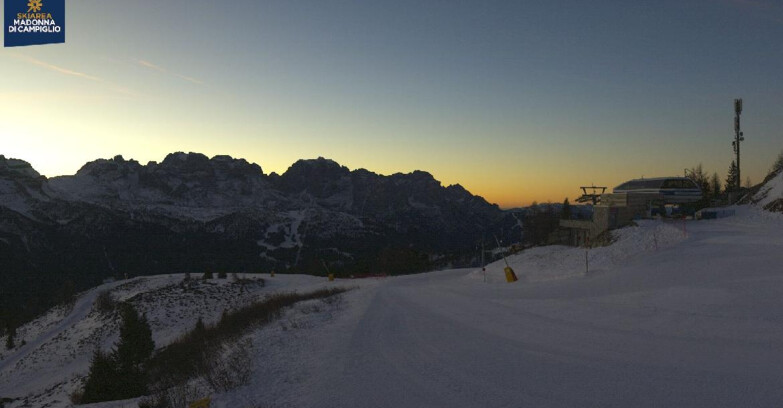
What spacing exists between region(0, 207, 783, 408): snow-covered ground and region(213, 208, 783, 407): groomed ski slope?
0.15ft

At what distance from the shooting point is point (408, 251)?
9281cm

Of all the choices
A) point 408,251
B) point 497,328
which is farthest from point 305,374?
point 408,251

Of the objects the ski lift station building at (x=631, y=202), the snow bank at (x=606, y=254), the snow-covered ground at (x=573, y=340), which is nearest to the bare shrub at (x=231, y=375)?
the snow-covered ground at (x=573, y=340)

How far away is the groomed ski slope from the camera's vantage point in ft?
25.7

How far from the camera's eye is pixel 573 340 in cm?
1124

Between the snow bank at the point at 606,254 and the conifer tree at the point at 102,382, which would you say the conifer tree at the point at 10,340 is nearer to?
the conifer tree at the point at 102,382

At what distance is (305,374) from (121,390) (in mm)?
15284

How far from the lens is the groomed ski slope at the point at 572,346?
25.7 feet

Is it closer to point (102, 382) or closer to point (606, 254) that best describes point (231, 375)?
point (102, 382)

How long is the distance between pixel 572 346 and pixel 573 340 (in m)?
0.61

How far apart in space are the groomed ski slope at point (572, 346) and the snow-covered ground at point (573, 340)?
4 centimetres

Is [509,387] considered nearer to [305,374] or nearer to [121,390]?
[305,374]

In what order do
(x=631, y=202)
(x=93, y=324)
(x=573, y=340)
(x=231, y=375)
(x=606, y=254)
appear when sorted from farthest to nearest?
(x=93, y=324) → (x=631, y=202) → (x=606, y=254) → (x=231, y=375) → (x=573, y=340)

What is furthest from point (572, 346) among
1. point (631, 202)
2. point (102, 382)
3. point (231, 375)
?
point (631, 202)
